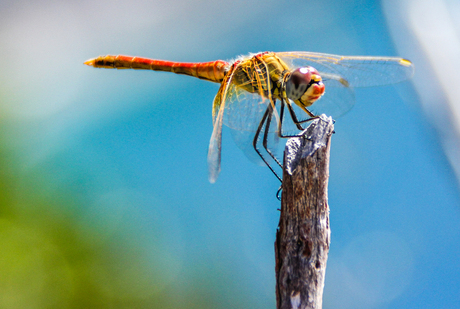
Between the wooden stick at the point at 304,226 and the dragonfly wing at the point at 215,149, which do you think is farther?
the dragonfly wing at the point at 215,149

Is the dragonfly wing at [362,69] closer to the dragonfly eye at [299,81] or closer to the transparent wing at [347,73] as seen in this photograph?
the transparent wing at [347,73]

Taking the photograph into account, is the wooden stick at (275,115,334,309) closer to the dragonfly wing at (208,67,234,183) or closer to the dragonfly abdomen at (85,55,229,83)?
the dragonfly wing at (208,67,234,183)

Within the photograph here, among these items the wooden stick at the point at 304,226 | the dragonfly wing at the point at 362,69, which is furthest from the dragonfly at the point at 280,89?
the wooden stick at the point at 304,226

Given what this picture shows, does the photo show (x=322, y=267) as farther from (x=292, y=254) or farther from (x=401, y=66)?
(x=401, y=66)

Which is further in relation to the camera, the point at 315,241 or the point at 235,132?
the point at 235,132

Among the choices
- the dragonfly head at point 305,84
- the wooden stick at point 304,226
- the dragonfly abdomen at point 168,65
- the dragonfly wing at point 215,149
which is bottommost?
the wooden stick at point 304,226

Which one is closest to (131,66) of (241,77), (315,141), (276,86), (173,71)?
(173,71)
